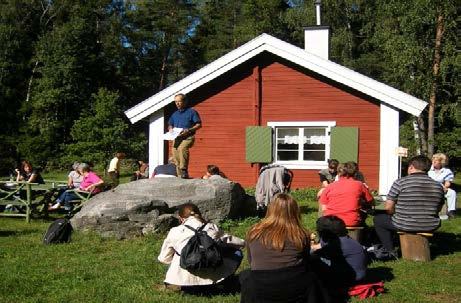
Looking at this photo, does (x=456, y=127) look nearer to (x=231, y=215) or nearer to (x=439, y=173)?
(x=439, y=173)

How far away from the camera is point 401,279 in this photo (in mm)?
6172

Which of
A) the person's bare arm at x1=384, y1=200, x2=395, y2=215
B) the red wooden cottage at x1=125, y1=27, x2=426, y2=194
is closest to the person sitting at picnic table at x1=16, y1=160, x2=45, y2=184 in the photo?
the red wooden cottage at x1=125, y1=27, x2=426, y2=194

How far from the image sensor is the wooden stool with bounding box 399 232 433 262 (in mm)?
7004

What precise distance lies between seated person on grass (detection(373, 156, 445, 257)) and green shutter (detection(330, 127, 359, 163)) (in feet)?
25.9

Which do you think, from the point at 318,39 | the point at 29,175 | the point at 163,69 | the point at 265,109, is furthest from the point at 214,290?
the point at 163,69

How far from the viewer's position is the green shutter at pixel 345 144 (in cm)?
1496

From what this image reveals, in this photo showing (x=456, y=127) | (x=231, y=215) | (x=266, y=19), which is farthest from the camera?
(x=266, y=19)

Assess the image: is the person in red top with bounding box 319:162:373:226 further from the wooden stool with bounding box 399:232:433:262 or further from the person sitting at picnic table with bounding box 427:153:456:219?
the person sitting at picnic table with bounding box 427:153:456:219

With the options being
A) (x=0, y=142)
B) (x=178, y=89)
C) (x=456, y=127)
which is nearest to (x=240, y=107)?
(x=178, y=89)

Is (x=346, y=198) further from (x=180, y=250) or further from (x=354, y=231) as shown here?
(x=180, y=250)

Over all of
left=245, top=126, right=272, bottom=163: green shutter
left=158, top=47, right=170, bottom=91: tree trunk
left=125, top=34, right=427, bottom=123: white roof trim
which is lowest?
left=245, top=126, right=272, bottom=163: green shutter

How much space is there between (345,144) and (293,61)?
8.79ft

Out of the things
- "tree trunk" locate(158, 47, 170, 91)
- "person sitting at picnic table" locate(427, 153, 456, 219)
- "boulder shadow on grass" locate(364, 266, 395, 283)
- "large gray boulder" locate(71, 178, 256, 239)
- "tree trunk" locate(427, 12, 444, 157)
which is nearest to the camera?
"boulder shadow on grass" locate(364, 266, 395, 283)

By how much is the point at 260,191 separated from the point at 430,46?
14.8 metres
